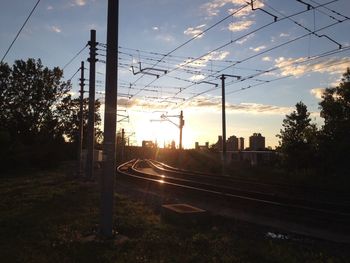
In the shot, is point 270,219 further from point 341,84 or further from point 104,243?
point 341,84

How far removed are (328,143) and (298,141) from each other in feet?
48.0

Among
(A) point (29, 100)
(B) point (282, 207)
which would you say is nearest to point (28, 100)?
(A) point (29, 100)

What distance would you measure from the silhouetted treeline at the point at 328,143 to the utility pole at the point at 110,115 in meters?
28.8

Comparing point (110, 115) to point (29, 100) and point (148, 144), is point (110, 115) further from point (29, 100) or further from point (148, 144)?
point (148, 144)

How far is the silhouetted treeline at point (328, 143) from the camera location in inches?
1481

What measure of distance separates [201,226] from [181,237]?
203cm

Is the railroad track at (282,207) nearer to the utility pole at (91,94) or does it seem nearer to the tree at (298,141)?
the utility pole at (91,94)

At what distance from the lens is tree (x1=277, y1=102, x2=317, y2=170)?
47.0 metres

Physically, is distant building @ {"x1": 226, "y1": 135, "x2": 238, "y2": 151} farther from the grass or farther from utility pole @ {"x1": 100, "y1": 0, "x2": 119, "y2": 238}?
utility pole @ {"x1": 100, "y1": 0, "x2": 119, "y2": 238}

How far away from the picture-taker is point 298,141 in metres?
53.3

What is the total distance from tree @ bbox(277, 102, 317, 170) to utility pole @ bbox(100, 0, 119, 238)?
3387 cm

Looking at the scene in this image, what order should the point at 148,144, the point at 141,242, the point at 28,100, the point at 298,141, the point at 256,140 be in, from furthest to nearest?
1. the point at 148,144
2. the point at 256,140
3. the point at 28,100
4. the point at 298,141
5. the point at 141,242

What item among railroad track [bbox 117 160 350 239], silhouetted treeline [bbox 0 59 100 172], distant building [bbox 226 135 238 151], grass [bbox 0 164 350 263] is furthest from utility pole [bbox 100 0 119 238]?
distant building [bbox 226 135 238 151]

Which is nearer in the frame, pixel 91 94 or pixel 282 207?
pixel 282 207
